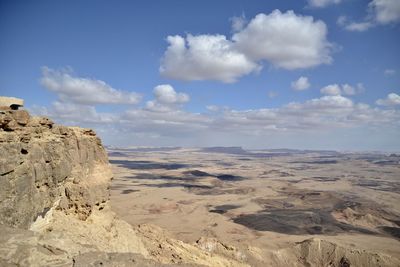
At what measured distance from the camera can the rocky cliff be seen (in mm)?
12367

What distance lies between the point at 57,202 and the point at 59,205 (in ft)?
0.71

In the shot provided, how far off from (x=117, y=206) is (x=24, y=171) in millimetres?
52776

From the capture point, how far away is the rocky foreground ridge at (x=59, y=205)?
1240cm

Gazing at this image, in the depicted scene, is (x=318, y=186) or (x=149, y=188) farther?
(x=318, y=186)

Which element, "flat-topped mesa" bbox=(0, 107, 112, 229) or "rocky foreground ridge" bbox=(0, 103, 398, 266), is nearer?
"rocky foreground ridge" bbox=(0, 103, 398, 266)

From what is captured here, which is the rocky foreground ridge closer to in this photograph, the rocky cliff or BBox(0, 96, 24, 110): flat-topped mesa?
the rocky cliff

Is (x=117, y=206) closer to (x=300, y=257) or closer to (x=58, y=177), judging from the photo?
(x=300, y=257)

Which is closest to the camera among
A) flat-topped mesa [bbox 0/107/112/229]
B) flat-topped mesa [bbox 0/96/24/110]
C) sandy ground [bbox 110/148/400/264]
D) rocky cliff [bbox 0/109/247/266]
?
rocky cliff [bbox 0/109/247/266]

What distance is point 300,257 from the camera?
114ft

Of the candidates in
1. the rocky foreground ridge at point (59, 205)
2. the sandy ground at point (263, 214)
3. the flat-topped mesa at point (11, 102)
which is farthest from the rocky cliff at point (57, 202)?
the sandy ground at point (263, 214)

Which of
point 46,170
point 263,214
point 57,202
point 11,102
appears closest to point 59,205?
point 57,202

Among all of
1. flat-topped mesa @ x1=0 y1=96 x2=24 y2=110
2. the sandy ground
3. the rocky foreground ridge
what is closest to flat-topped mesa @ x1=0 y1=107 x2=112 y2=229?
the rocky foreground ridge

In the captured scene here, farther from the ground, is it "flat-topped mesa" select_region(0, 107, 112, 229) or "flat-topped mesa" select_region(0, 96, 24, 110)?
"flat-topped mesa" select_region(0, 96, 24, 110)

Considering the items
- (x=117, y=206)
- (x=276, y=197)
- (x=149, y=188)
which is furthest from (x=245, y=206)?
(x=149, y=188)
